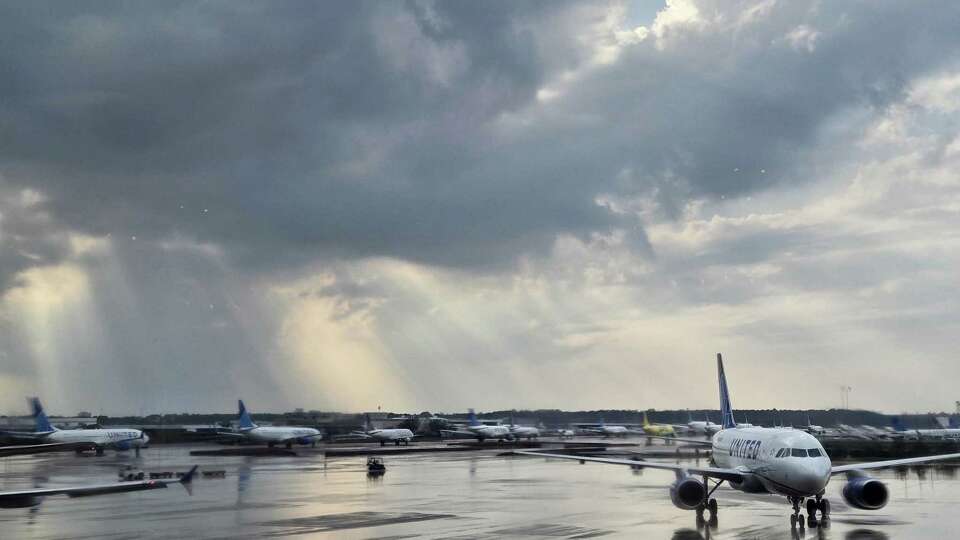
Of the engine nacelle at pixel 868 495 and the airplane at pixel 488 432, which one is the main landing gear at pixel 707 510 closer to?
the engine nacelle at pixel 868 495

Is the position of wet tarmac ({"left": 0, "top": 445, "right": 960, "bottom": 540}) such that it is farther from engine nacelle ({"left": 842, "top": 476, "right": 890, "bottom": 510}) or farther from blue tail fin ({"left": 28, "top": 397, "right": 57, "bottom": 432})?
blue tail fin ({"left": 28, "top": 397, "right": 57, "bottom": 432})

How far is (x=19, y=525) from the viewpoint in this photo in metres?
39.0

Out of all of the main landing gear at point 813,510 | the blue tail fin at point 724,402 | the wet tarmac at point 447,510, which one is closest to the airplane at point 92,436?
the wet tarmac at point 447,510

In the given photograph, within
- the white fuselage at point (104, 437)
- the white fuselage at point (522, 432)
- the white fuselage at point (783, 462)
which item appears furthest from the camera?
the white fuselage at point (522, 432)

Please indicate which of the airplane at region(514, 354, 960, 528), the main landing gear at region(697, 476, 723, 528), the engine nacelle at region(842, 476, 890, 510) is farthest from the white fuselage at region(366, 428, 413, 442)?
the engine nacelle at region(842, 476, 890, 510)

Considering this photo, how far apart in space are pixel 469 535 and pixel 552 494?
69.7 ft

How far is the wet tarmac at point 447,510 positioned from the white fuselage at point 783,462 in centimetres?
161

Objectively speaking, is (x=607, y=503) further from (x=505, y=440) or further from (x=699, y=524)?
(x=505, y=440)

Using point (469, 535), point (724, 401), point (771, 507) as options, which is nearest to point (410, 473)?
point (724, 401)

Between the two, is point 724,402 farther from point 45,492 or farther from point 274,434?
point 274,434

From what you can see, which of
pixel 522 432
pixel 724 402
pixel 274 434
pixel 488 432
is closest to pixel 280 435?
pixel 274 434

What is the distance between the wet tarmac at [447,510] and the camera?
117 feet

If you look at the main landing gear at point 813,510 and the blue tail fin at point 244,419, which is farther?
the blue tail fin at point 244,419

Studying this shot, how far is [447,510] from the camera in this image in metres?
44.4
